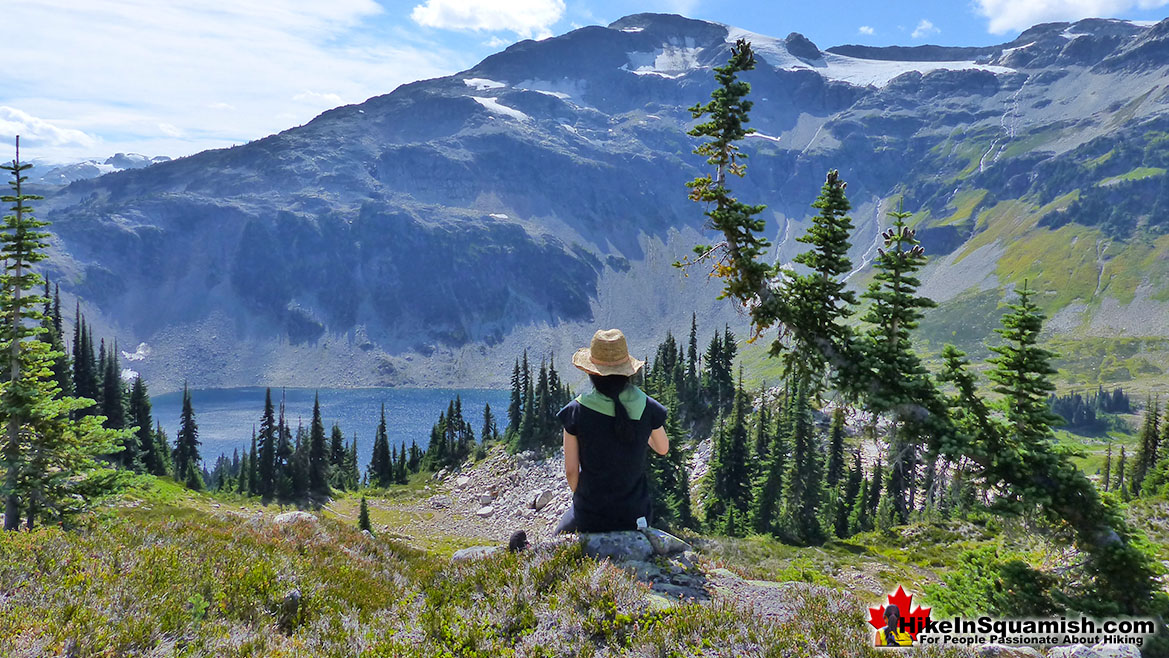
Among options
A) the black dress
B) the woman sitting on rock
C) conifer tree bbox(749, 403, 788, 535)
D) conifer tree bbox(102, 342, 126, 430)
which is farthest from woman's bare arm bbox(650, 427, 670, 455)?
conifer tree bbox(102, 342, 126, 430)

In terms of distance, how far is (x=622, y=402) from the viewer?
7.63 meters

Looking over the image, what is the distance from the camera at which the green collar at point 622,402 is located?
25.1ft

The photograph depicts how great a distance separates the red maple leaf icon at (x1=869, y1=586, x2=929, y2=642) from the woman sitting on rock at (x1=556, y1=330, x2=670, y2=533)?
3.11m

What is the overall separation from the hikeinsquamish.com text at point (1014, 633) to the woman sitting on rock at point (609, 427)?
3849 mm

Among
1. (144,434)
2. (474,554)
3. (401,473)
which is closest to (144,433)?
(144,434)

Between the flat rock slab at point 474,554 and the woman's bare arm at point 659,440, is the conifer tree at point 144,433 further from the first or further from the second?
the woman's bare arm at point 659,440

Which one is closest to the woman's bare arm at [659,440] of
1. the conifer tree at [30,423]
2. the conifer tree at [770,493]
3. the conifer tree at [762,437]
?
the conifer tree at [30,423]

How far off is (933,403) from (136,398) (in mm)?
103446

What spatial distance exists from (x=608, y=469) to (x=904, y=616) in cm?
386

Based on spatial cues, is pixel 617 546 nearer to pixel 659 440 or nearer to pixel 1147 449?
pixel 659 440

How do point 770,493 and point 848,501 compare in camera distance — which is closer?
point 770,493

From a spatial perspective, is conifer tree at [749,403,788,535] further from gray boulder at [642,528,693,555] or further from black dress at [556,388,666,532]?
black dress at [556,388,666,532]

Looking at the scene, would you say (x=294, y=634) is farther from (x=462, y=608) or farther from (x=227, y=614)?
(x=462, y=608)

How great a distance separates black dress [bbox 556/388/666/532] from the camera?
7738mm
